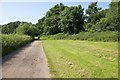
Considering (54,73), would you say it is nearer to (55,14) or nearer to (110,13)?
(110,13)

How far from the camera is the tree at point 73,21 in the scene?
90925mm

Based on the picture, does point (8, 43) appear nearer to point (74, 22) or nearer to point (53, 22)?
point (74, 22)

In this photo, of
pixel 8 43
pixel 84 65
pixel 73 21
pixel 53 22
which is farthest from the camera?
pixel 53 22

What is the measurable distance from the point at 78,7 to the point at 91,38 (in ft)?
123

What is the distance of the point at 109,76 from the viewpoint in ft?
34.5

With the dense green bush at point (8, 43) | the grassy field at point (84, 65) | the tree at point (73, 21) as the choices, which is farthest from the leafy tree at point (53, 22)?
the grassy field at point (84, 65)

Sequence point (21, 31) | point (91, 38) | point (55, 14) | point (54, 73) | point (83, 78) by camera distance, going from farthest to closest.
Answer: point (55, 14)
point (21, 31)
point (91, 38)
point (54, 73)
point (83, 78)

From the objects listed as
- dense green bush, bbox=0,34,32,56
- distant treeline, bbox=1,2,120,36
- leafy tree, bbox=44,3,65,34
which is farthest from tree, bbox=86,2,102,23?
dense green bush, bbox=0,34,32,56

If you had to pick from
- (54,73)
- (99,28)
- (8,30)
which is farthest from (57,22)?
(54,73)

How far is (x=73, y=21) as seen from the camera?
298ft

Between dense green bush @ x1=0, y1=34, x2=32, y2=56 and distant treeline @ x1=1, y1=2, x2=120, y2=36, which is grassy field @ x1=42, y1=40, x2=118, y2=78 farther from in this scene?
distant treeline @ x1=1, y1=2, x2=120, y2=36

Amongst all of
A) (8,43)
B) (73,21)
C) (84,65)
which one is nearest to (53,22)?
(73,21)

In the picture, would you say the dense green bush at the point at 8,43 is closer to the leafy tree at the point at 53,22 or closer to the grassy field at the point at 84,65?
the grassy field at the point at 84,65

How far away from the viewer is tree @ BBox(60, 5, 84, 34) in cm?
9093
